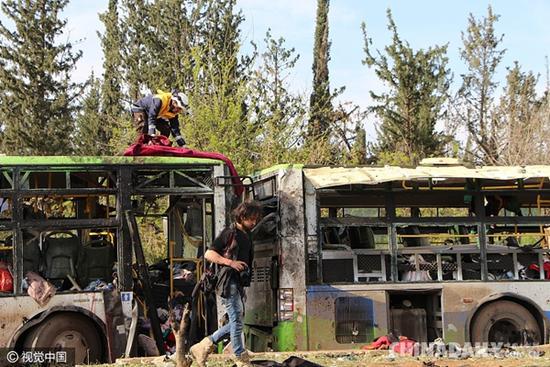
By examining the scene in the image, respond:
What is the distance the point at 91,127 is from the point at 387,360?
95.9ft

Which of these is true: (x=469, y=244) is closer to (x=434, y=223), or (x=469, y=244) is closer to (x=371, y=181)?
(x=434, y=223)

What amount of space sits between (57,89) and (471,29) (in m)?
17.0

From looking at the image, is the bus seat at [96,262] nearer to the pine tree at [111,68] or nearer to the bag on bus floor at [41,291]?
the bag on bus floor at [41,291]

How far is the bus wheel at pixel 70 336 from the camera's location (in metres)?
9.55

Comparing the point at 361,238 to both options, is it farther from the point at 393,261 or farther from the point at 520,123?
the point at 520,123

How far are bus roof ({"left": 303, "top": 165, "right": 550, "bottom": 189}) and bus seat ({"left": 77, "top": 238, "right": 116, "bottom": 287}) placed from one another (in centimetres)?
266

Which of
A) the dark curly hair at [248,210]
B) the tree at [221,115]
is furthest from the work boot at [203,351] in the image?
the tree at [221,115]

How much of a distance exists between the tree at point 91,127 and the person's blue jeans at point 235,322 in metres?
28.6

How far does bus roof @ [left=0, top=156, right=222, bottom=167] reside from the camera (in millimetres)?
9766

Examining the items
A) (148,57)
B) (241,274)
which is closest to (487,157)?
(148,57)

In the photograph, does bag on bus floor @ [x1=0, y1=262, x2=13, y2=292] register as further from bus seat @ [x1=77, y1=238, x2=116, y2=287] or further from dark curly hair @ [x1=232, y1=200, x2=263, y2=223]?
dark curly hair @ [x1=232, y1=200, x2=263, y2=223]

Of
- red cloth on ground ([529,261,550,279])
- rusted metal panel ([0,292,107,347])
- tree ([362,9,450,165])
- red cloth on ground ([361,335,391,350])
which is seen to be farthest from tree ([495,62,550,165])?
rusted metal panel ([0,292,107,347])

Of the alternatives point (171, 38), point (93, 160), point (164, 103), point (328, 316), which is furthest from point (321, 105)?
point (93, 160)

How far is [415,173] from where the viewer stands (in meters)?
10.7
